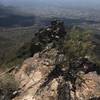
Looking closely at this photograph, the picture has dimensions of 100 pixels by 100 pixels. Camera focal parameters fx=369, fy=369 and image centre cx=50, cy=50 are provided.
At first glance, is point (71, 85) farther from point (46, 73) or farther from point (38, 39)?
point (38, 39)

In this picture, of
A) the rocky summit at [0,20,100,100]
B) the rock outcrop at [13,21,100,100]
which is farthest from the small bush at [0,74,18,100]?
the rock outcrop at [13,21,100,100]

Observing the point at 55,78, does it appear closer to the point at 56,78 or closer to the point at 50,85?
the point at 56,78

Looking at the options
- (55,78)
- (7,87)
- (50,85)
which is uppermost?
(55,78)

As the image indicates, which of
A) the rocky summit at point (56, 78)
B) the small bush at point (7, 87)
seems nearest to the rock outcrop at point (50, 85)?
the rocky summit at point (56, 78)

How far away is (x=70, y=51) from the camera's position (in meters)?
66.5

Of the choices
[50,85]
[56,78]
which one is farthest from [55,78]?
[50,85]

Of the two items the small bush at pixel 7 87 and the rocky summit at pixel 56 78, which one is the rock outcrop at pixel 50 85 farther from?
the small bush at pixel 7 87

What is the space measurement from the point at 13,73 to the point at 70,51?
11040 mm

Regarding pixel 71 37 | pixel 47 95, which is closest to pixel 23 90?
pixel 47 95

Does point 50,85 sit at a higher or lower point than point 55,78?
lower

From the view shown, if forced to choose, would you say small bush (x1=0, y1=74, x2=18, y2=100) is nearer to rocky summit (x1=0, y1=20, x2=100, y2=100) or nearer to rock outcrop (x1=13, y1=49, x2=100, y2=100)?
rocky summit (x1=0, y1=20, x2=100, y2=100)

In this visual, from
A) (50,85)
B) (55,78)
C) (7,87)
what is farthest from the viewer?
(7,87)

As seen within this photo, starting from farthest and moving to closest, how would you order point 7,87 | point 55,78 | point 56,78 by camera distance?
1. point 7,87
2. point 55,78
3. point 56,78

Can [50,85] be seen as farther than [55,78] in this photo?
No
